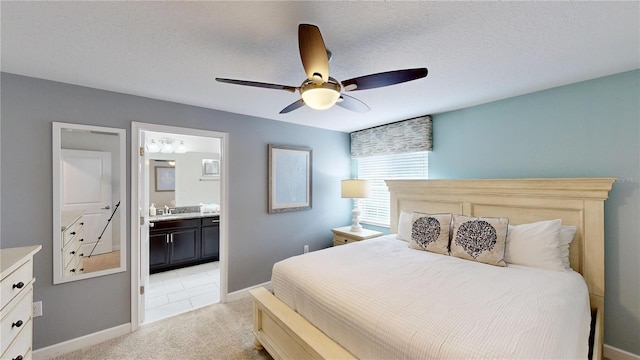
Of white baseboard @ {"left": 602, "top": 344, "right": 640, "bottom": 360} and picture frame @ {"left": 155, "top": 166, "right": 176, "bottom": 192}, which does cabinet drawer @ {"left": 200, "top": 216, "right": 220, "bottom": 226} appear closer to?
picture frame @ {"left": 155, "top": 166, "right": 176, "bottom": 192}

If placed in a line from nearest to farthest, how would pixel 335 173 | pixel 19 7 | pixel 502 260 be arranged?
1. pixel 19 7
2. pixel 502 260
3. pixel 335 173

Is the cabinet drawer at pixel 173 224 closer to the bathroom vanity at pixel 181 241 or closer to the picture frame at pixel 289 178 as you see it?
the bathroom vanity at pixel 181 241

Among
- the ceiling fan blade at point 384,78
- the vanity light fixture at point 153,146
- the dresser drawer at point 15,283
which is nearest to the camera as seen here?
the dresser drawer at point 15,283

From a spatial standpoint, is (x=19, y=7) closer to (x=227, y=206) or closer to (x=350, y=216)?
(x=227, y=206)

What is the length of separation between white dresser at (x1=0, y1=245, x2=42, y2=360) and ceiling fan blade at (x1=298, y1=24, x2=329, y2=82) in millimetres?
1812

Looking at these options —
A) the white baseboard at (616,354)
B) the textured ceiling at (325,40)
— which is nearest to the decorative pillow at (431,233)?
the textured ceiling at (325,40)

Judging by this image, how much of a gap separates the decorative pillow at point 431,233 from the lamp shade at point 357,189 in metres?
1.12

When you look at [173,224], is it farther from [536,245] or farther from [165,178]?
[536,245]

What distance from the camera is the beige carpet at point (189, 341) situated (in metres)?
2.10

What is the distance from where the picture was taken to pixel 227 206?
303 centimetres

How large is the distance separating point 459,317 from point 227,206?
2574mm

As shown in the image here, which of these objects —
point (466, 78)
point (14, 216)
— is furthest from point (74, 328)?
point (466, 78)

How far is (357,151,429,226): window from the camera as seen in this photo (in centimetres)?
348

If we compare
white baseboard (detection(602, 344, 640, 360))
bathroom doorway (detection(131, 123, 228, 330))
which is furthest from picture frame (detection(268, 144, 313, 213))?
white baseboard (detection(602, 344, 640, 360))
